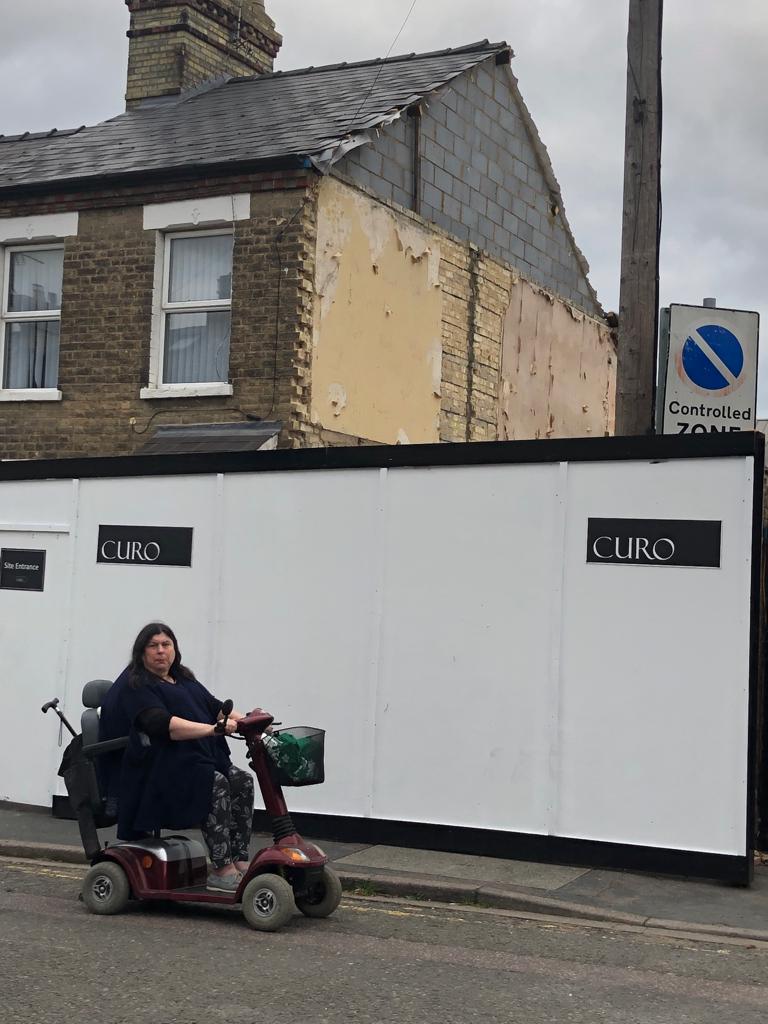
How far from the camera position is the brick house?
14.7 meters

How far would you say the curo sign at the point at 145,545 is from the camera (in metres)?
10.8

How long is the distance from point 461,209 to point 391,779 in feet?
34.1

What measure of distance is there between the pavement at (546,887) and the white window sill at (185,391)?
20.2 feet

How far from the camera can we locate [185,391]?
1502 cm

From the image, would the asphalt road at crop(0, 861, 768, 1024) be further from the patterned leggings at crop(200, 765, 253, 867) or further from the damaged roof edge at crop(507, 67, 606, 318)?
the damaged roof edge at crop(507, 67, 606, 318)

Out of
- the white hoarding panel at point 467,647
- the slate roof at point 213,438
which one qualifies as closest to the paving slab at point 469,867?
the white hoarding panel at point 467,647

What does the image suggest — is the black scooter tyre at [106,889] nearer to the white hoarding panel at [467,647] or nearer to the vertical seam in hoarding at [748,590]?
the white hoarding panel at [467,647]

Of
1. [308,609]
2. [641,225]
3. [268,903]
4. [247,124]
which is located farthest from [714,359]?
[247,124]

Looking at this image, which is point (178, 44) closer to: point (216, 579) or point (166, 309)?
point (166, 309)

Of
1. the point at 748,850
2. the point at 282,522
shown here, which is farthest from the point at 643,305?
the point at 748,850

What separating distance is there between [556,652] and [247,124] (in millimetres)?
9491

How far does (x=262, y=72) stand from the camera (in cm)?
2123

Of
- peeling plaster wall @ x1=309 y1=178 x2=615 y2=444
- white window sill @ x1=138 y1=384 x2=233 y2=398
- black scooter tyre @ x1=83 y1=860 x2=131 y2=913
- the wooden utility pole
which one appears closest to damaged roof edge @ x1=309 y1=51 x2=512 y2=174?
peeling plaster wall @ x1=309 y1=178 x2=615 y2=444

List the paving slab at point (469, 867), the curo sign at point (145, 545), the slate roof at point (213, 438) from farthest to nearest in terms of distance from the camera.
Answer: the slate roof at point (213, 438) < the curo sign at point (145, 545) < the paving slab at point (469, 867)
